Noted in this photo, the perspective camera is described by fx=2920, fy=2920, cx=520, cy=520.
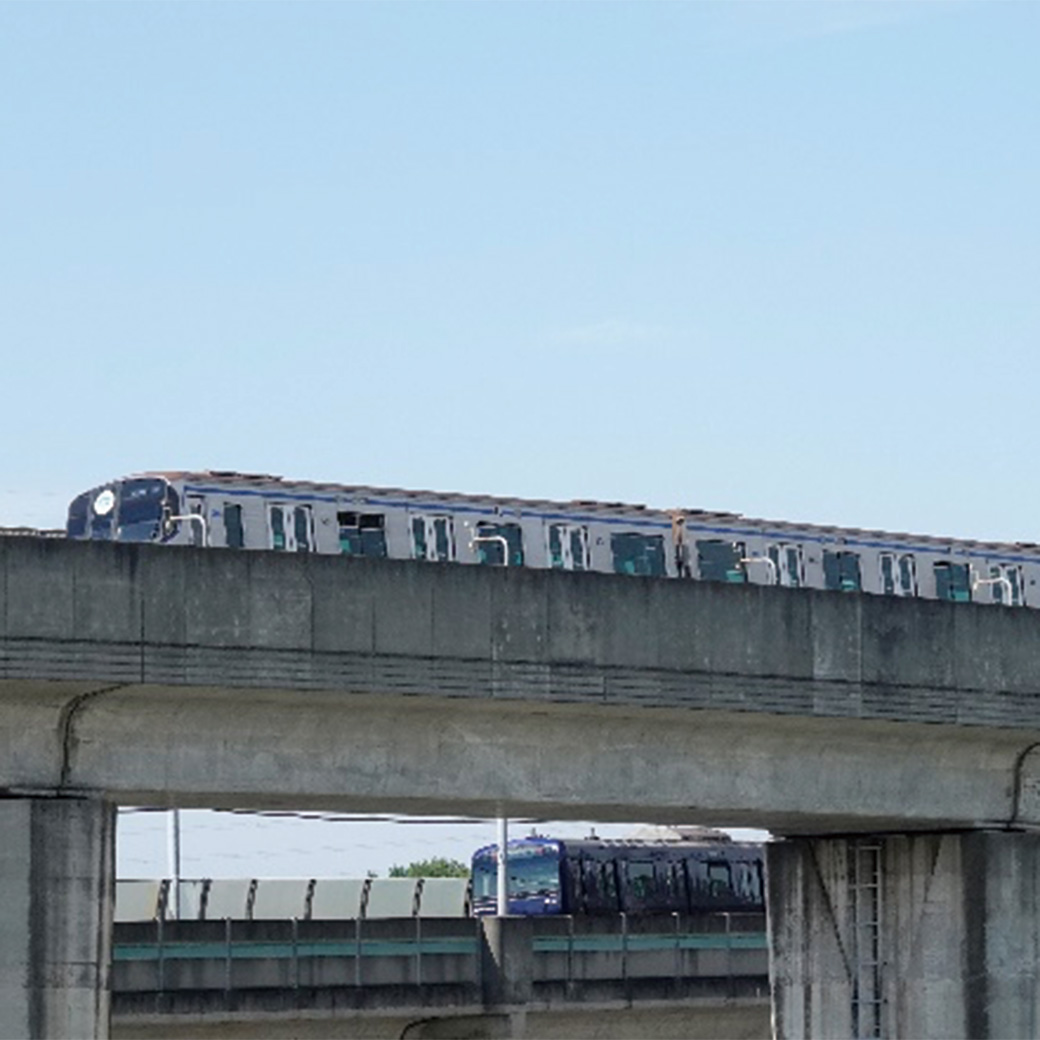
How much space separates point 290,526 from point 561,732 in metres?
14.5

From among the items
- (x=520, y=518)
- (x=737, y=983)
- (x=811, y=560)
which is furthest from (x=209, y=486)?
(x=737, y=983)

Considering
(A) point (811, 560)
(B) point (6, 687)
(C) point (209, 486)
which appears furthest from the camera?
(A) point (811, 560)

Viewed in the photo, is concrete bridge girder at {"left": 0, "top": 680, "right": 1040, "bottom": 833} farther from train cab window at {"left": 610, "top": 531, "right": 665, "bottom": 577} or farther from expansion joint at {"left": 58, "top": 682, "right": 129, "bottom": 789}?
train cab window at {"left": 610, "top": 531, "right": 665, "bottom": 577}

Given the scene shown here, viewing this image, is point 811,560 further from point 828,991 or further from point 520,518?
point 828,991

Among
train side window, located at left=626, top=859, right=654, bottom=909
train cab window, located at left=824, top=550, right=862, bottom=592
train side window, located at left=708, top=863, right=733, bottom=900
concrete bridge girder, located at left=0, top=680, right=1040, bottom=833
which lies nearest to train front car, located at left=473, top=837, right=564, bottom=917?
train side window, located at left=626, top=859, right=654, bottom=909

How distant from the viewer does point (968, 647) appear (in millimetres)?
33688

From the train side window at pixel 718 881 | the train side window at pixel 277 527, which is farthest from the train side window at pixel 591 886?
the train side window at pixel 277 527

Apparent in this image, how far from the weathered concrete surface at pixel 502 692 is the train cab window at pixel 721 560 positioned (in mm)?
15308

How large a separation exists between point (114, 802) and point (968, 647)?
10.5m

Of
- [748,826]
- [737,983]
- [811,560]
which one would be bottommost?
[737,983]

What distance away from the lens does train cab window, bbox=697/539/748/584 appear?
5031 cm

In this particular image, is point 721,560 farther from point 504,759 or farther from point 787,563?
point 504,759

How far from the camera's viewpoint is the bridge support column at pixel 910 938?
34.3 m

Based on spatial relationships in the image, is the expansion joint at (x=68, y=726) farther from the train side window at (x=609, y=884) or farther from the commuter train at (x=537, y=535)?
the train side window at (x=609, y=884)
